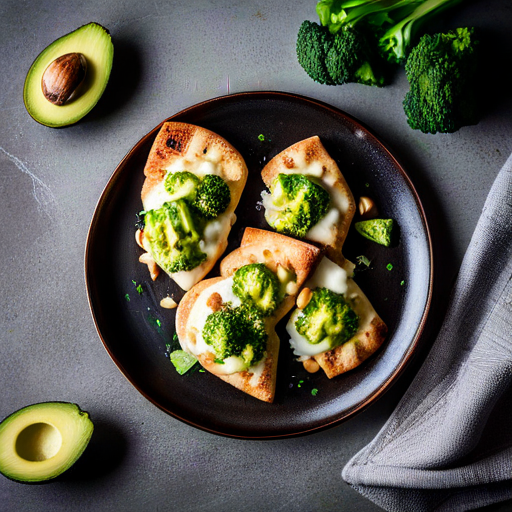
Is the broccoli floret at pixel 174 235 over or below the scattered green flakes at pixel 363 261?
over

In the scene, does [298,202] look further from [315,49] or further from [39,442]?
[39,442]

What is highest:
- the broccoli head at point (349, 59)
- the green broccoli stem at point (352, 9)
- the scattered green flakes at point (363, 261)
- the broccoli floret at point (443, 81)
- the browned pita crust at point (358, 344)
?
the green broccoli stem at point (352, 9)

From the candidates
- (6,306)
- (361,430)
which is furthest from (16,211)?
(361,430)

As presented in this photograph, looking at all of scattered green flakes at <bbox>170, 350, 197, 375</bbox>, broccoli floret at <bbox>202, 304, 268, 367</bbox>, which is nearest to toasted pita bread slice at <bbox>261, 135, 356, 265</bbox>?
broccoli floret at <bbox>202, 304, 268, 367</bbox>

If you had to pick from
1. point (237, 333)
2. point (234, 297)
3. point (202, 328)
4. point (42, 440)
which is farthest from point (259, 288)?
point (42, 440)

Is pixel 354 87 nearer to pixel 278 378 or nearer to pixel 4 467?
pixel 278 378

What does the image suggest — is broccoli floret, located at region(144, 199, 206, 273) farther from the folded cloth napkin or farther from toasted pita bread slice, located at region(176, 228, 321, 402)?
the folded cloth napkin

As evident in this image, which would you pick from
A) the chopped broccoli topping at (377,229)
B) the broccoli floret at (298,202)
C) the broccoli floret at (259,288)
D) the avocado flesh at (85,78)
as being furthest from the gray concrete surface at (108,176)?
the broccoli floret at (259,288)

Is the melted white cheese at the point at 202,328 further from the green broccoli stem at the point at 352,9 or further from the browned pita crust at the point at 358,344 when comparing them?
the green broccoli stem at the point at 352,9
